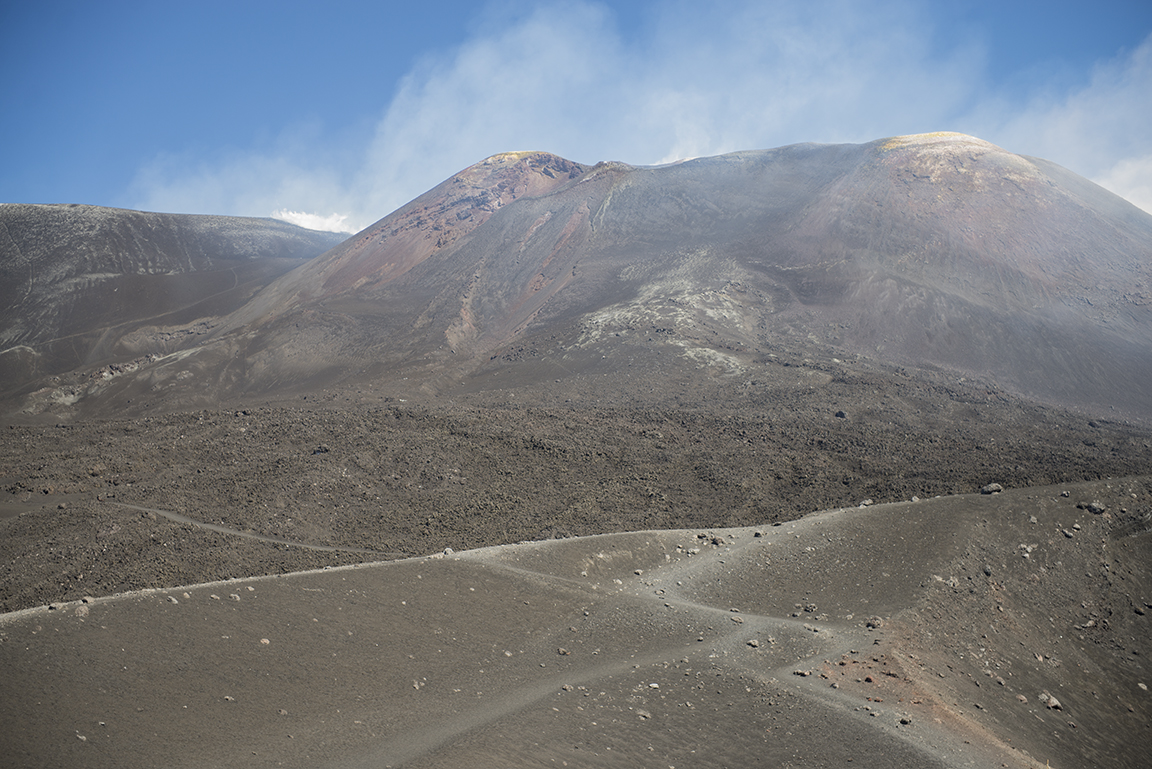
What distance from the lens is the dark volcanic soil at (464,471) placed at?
1738 cm

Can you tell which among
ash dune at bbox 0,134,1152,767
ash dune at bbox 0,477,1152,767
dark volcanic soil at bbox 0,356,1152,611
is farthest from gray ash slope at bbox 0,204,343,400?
ash dune at bbox 0,477,1152,767

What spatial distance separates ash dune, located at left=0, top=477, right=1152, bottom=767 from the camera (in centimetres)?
922

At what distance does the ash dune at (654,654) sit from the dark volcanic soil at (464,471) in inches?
138

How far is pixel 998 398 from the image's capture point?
32156mm

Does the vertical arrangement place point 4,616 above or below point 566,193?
below

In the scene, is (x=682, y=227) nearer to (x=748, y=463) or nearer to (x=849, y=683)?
(x=748, y=463)

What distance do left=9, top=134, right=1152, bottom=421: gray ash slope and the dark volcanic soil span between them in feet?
24.6

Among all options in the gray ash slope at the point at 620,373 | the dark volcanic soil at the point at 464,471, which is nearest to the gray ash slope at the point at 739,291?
the gray ash slope at the point at 620,373

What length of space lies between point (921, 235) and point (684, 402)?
26455 mm

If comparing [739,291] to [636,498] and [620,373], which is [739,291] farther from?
[636,498]

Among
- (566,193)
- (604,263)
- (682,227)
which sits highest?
(566,193)

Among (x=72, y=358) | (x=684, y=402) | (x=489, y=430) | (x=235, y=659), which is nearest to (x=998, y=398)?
(x=684, y=402)

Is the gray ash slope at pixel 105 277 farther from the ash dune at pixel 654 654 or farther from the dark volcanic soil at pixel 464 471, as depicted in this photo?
the ash dune at pixel 654 654

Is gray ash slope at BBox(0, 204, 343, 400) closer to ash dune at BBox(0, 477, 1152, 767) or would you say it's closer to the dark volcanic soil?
the dark volcanic soil
